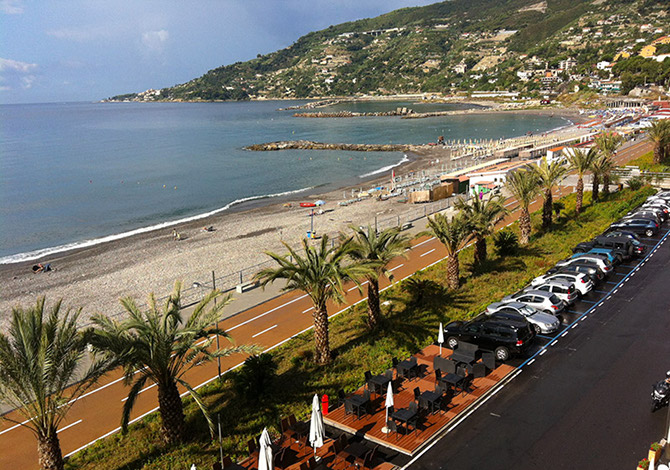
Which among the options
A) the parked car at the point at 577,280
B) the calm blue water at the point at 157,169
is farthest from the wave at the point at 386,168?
the parked car at the point at 577,280

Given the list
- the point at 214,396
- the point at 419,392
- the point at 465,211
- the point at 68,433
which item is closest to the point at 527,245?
the point at 465,211

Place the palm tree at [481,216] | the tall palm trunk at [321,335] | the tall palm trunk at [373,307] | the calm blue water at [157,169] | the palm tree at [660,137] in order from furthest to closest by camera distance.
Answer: the calm blue water at [157,169] → the palm tree at [660,137] → the palm tree at [481,216] → the tall palm trunk at [373,307] → the tall palm trunk at [321,335]

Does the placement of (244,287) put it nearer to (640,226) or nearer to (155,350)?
(155,350)

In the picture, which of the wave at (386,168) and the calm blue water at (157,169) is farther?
the wave at (386,168)

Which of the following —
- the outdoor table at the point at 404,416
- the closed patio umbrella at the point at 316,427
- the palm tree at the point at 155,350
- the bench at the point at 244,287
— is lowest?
the bench at the point at 244,287

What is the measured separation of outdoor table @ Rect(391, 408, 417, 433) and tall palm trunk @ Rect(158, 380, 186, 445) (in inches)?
234

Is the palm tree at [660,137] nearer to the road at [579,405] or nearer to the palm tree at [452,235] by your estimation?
the road at [579,405]

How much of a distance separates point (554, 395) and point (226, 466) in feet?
31.0

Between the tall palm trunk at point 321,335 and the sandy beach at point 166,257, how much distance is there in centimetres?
828

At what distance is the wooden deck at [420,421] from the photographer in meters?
12.4

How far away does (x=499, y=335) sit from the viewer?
53.7 feet

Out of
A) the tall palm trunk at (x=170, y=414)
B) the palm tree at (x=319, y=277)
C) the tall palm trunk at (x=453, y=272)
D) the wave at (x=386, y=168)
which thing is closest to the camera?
the tall palm trunk at (x=170, y=414)

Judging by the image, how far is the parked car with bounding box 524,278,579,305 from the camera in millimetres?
19891

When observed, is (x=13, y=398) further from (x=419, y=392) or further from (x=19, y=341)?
(x=419, y=392)
